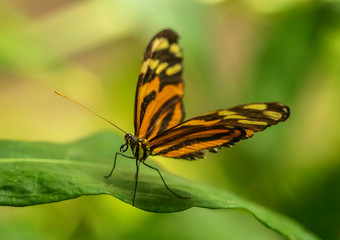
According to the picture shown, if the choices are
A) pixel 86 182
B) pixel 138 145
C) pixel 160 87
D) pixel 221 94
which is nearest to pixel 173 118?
pixel 160 87

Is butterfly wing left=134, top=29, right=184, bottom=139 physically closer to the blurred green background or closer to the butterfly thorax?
the butterfly thorax

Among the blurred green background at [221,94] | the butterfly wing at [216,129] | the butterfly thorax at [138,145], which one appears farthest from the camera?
the blurred green background at [221,94]

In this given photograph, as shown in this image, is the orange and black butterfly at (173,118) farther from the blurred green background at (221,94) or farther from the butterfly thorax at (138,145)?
the blurred green background at (221,94)

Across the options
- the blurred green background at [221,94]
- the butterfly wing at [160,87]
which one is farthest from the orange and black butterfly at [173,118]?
the blurred green background at [221,94]

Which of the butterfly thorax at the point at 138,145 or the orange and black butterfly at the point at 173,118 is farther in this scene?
the butterfly thorax at the point at 138,145

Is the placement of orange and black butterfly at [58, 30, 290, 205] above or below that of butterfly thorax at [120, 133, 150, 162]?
above

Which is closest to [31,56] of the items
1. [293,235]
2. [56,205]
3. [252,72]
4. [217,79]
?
[56,205]

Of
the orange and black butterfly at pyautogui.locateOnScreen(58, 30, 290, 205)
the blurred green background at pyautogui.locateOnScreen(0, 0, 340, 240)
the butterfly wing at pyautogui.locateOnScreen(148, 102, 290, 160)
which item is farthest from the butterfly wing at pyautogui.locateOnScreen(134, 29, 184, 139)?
the blurred green background at pyautogui.locateOnScreen(0, 0, 340, 240)
